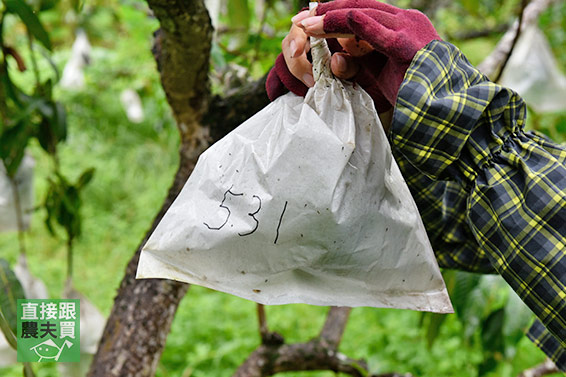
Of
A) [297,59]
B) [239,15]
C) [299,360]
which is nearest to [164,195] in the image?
[239,15]

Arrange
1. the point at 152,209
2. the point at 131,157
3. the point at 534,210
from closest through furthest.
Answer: the point at 534,210, the point at 152,209, the point at 131,157

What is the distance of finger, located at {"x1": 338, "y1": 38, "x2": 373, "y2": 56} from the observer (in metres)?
0.51

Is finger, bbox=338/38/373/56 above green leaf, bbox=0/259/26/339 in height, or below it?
above

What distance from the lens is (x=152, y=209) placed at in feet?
9.09

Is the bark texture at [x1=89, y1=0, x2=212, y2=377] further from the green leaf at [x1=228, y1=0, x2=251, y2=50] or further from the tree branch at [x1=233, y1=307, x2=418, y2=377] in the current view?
the green leaf at [x1=228, y1=0, x2=251, y2=50]

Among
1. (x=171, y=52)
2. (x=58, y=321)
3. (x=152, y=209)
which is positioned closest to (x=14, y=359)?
(x=58, y=321)

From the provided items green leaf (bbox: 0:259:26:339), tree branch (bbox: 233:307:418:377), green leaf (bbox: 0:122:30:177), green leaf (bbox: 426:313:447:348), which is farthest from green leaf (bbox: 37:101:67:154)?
green leaf (bbox: 426:313:447:348)

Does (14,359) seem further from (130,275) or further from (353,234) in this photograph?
(353,234)

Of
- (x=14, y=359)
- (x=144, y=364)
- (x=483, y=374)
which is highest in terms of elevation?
(x=144, y=364)

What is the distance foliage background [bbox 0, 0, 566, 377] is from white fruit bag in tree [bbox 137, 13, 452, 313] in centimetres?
41

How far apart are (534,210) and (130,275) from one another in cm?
56

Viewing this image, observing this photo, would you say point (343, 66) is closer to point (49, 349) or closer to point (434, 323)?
point (49, 349)

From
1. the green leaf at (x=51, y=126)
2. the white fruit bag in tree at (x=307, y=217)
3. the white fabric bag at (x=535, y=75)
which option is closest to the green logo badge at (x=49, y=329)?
the white fruit bag in tree at (x=307, y=217)

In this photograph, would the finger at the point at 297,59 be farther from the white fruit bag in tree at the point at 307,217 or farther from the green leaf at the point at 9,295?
the green leaf at the point at 9,295
